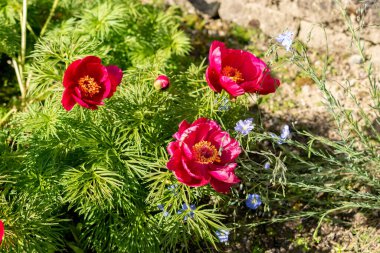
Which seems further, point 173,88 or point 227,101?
point 173,88

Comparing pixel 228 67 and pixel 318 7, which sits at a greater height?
pixel 228 67

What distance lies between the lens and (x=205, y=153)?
1938 millimetres

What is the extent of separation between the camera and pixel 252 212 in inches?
113

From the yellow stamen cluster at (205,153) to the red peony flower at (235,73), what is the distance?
214 millimetres

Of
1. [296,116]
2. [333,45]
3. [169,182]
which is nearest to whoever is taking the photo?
[169,182]

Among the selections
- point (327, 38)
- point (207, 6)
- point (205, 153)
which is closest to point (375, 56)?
point (327, 38)

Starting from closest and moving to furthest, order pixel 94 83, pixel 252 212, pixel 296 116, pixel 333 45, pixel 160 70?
pixel 94 83 < pixel 160 70 < pixel 252 212 < pixel 296 116 < pixel 333 45

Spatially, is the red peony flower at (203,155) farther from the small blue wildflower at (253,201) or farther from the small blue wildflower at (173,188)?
the small blue wildflower at (253,201)

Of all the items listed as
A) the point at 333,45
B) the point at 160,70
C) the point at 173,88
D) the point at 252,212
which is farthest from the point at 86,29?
the point at 333,45

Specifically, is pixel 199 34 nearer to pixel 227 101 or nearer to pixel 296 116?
pixel 296 116

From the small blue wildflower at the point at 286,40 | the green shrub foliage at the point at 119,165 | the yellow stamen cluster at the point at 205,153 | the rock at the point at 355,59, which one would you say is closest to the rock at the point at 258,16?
the rock at the point at 355,59

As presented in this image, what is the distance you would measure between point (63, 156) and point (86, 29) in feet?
2.98

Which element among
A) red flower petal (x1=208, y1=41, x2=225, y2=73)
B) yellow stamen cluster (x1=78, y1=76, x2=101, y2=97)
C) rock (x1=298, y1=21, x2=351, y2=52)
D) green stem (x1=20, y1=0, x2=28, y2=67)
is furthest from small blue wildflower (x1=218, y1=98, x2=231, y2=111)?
rock (x1=298, y1=21, x2=351, y2=52)

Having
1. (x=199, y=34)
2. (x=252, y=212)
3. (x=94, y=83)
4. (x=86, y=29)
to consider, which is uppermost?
(x=94, y=83)
